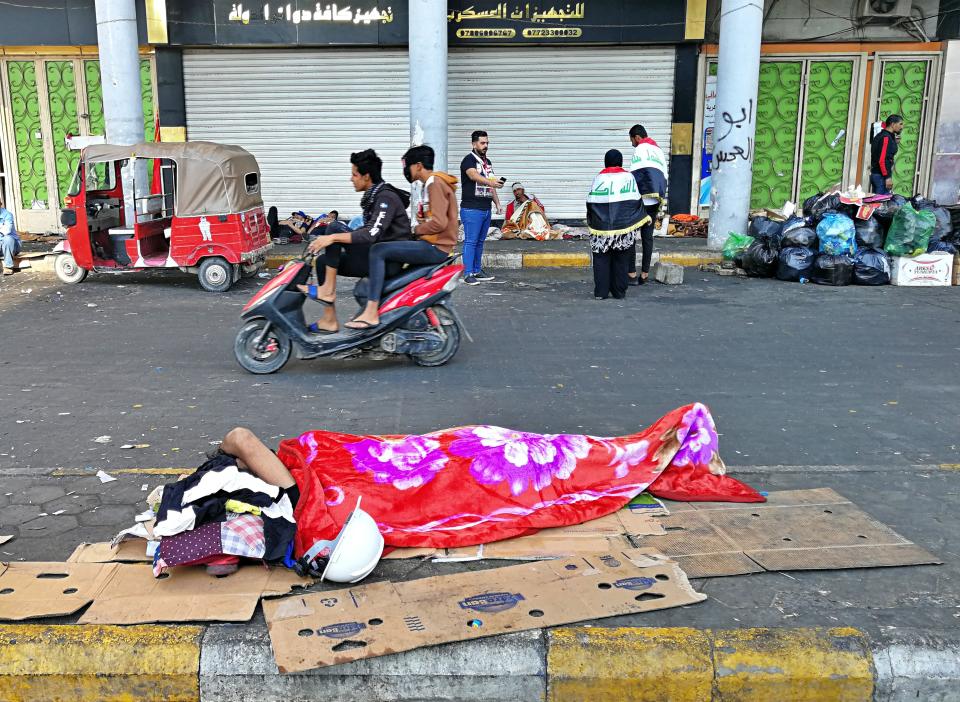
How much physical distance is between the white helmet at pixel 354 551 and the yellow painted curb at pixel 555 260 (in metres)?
9.67

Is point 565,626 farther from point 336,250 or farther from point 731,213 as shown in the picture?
point 731,213

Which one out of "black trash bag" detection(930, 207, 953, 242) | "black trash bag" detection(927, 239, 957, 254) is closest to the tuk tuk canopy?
"black trash bag" detection(927, 239, 957, 254)

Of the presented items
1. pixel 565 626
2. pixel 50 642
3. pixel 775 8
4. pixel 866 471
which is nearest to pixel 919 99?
pixel 775 8

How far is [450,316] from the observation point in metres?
7.25

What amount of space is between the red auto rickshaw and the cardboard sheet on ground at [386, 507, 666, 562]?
7.72m

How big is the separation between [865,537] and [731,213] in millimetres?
9984

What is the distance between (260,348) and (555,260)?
22.3ft

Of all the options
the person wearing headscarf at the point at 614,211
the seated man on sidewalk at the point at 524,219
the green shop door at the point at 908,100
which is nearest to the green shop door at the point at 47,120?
the seated man on sidewalk at the point at 524,219

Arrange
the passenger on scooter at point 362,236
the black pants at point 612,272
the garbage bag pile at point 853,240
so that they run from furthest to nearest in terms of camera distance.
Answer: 1. the garbage bag pile at point 853,240
2. the black pants at point 612,272
3. the passenger on scooter at point 362,236

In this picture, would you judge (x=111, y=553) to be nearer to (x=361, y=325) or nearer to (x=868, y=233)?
(x=361, y=325)

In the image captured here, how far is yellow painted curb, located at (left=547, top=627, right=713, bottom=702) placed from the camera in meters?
3.10

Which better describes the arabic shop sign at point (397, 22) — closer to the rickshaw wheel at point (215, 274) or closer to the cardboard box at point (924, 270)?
the rickshaw wheel at point (215, 274)

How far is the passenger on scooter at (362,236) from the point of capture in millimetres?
6898

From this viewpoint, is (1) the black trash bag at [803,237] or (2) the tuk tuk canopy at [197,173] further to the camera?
(1) the black trash bag at [803,237]
